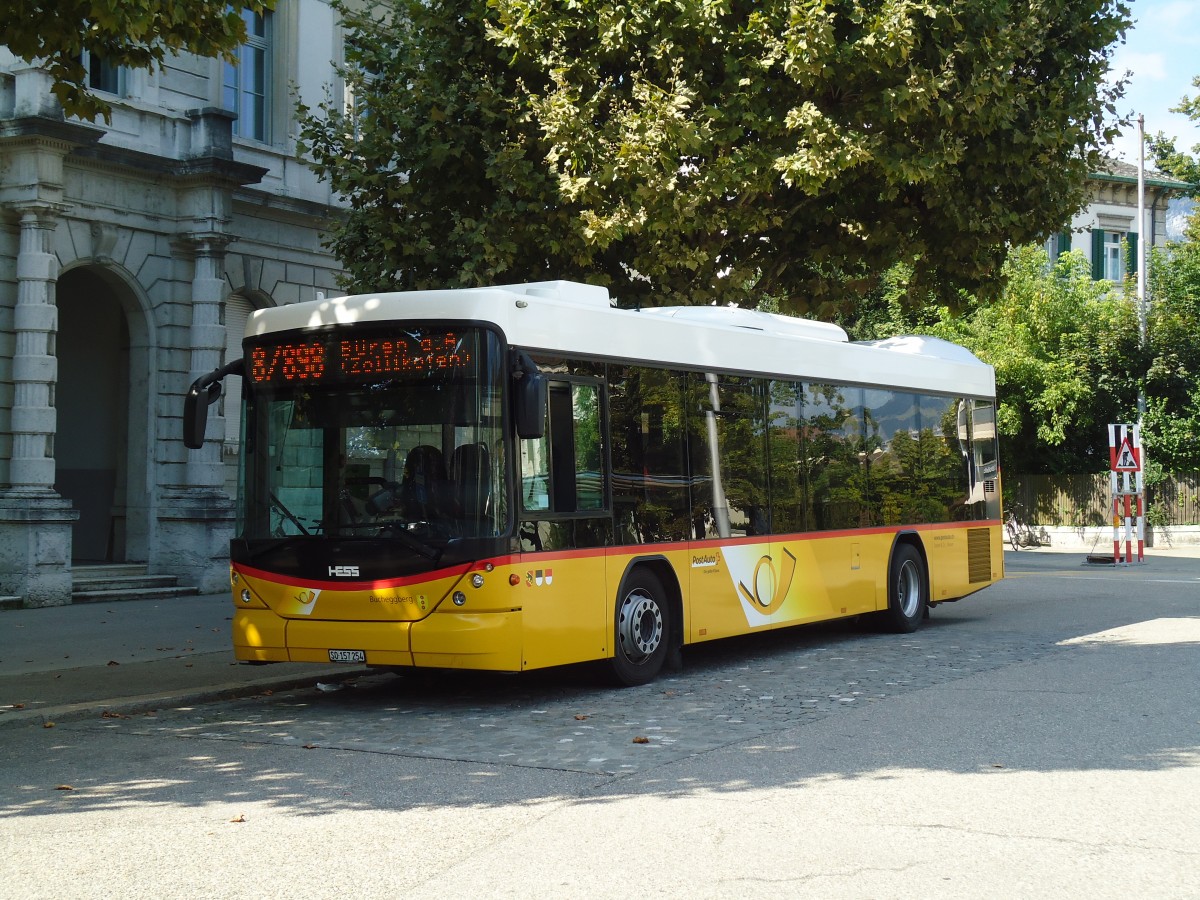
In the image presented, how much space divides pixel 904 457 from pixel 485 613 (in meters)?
7.31

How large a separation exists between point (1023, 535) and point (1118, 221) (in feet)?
44.4

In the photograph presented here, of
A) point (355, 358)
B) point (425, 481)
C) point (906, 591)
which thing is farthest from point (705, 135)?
point (425, 481)

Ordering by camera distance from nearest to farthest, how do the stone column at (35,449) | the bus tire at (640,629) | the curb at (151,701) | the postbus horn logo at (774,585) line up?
the curb at (151,701)
the bus tire at (640,629)
the postbus horn logo at (774,585)
the stone column at (35,449)

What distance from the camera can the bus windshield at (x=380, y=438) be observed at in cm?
1002

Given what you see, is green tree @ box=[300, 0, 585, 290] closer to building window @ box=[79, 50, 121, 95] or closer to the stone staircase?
building window @ box=[79, 50, 121, 95]

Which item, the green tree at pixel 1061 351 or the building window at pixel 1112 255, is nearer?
the green tree at pixel 1061 351

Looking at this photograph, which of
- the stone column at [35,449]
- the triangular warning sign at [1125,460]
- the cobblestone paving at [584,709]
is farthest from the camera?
the triangular warning sign at [1125,460]

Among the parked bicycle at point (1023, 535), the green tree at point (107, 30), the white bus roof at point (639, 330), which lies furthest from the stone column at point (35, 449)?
the parked bicycle at point (1023, 535)

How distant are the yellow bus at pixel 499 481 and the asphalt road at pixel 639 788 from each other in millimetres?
610

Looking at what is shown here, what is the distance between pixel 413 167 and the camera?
55.7 feet

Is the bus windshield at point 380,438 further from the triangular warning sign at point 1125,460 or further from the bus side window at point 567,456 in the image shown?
the triangular warning sign at point 1125,460

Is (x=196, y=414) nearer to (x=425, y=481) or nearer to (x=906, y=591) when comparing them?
(x=425, y=481)

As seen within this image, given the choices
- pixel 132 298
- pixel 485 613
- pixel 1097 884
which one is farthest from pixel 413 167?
pixel 1097 884

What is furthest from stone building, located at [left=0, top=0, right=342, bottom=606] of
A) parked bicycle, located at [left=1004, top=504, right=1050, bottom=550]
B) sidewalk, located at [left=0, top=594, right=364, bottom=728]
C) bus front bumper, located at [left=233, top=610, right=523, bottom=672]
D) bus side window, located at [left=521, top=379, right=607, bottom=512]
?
parked bicycle, located at [left=1004, top=504, right=1050, bottom=550]
